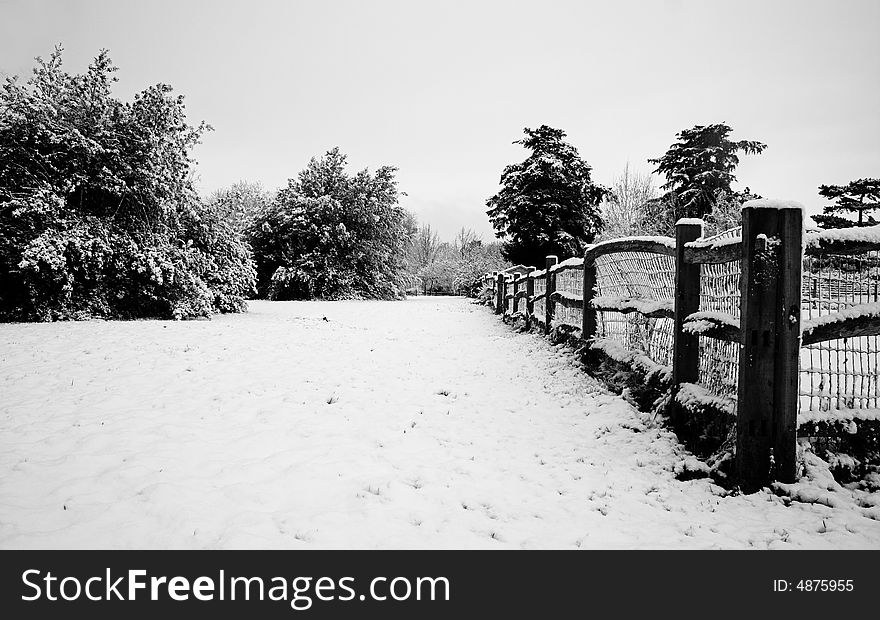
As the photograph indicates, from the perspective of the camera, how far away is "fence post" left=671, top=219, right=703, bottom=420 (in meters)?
3.96

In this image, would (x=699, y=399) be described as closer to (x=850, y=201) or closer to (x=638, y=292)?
(x=638, y=292)

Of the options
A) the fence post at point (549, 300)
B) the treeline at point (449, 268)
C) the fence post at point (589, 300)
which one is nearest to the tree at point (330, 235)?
the treeline at point (449, 268)

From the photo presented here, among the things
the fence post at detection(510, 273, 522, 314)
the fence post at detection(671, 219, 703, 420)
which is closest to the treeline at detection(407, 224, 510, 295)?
the fence post at detection(510, 273, 522, 314)

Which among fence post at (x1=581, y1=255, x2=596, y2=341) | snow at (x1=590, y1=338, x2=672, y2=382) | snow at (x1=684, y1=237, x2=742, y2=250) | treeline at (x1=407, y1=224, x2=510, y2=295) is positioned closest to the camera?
snow at (x1=684, y1=237, x2=742, y2=250)

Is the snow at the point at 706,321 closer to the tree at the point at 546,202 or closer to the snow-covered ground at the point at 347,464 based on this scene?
the snow-covered ground at the point at 347,464

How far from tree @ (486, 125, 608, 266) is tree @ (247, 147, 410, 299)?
7641 mm

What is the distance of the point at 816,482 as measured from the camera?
2.90 m

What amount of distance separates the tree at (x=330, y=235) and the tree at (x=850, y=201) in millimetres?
25114

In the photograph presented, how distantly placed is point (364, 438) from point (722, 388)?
291 centimetres

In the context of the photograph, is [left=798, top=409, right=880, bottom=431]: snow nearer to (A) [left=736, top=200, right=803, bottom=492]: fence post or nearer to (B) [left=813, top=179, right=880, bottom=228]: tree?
(A) [left=736, top=200, right=803, bottom=492]: fence post

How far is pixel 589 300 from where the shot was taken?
21.8ft

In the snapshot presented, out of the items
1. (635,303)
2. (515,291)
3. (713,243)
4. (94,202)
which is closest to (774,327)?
(713,243)

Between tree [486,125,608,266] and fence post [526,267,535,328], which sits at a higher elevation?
tree [486,125,608,266]

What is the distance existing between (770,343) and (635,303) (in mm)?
2186
